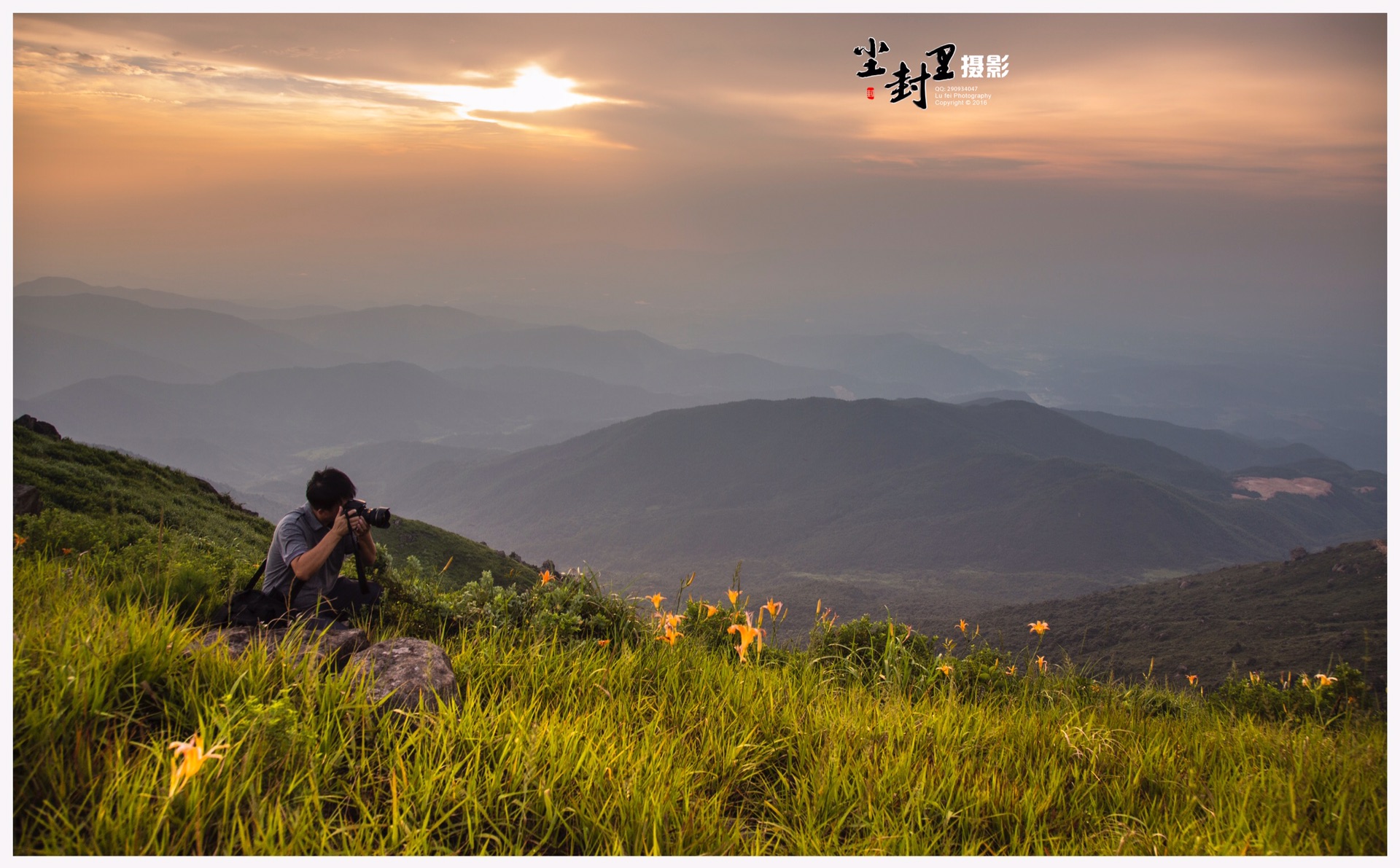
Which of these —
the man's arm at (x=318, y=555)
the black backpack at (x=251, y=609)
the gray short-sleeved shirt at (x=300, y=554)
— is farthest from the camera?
the gray short-sleeved shirt at (x=300, y=554)

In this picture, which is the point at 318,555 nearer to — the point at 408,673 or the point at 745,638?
the point at 408,673

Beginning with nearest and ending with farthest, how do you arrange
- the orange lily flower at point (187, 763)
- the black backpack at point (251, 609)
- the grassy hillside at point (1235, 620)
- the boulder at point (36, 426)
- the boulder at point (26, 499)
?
the orange lily flower at point (187, 763), the black backpack at point (251, 609), the boulder at point (26, 499), the boulder at point (36, 426), the grassy hillside at point (1235, 620)

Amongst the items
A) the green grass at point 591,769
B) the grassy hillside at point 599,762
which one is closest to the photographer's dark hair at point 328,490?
the grassy hillside at point 599,762

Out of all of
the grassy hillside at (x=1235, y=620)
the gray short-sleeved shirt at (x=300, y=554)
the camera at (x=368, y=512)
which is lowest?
the grassy hillside at (x=1235, y=620)

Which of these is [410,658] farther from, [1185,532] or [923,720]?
[1185,532]

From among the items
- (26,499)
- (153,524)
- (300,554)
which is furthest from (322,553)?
(153,524)

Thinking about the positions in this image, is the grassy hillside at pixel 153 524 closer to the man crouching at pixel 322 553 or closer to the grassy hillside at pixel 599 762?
the man crouching at pixel 322 553

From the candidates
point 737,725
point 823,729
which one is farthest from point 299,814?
point 823,729
